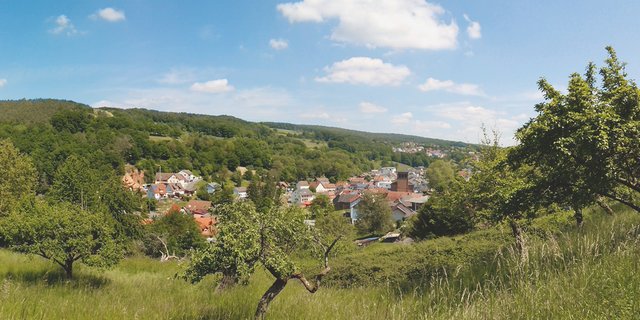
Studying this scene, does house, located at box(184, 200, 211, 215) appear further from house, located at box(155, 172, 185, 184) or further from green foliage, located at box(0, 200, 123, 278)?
green foliage, located at box(0, 200, 123, 278)

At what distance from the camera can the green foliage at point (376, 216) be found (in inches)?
2581

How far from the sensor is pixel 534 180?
10445 millimetres

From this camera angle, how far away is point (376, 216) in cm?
6606

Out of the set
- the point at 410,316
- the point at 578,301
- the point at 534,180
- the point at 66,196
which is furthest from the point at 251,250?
the point at 66,196

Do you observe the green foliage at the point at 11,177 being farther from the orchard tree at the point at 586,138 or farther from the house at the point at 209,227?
the orchard tree at the point at 586,138

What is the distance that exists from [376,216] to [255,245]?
6075 cm

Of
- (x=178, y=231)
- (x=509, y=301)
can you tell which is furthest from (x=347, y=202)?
(x=509, y=301)

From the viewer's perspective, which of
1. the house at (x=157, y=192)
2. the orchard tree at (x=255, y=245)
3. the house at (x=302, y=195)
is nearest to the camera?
the orchard tree at (x=255, y=245)

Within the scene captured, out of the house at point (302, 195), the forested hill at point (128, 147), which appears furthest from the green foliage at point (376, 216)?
the forested hill at point (128, 147)

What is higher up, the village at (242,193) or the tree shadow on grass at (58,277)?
the tree shadow on grass at (58,277)

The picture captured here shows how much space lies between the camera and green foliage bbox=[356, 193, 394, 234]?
2581 inches

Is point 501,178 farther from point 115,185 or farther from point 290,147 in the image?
point 290,147

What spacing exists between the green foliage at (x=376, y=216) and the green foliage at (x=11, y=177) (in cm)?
4841

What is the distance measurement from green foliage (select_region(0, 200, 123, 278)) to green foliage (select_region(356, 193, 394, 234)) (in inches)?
2114
